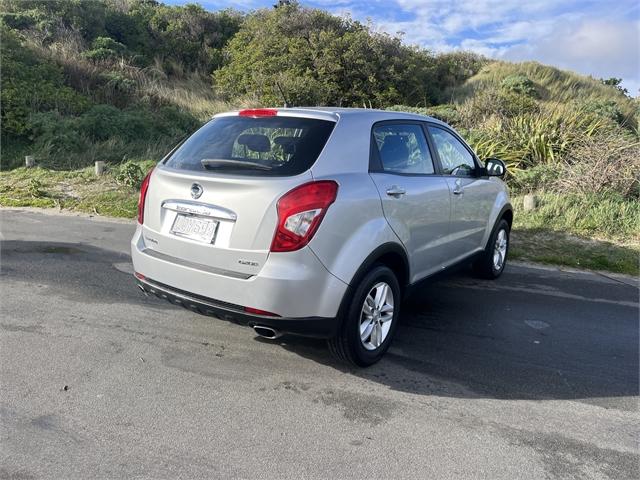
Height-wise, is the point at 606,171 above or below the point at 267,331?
above

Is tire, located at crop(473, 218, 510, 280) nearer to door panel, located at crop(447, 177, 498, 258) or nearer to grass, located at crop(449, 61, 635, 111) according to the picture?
door panel, located at crop(447, 177, 498, 258)

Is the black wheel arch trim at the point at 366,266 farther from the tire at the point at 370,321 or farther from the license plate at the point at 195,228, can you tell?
the license plate at the point at 195,228

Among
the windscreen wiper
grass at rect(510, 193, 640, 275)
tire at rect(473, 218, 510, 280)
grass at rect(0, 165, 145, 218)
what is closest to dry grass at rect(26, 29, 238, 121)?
grass at rect(0, 165, 145, 218)

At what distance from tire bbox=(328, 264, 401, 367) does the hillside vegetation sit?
15.6ft

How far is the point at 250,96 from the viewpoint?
19.3 m

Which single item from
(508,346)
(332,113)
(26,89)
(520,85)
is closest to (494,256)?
(508,346)

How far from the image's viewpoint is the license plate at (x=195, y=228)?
3.45 meters

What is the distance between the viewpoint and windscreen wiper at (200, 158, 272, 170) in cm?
346

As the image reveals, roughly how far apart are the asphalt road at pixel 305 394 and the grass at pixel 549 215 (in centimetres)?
201

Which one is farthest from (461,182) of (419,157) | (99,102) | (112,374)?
(99,102)

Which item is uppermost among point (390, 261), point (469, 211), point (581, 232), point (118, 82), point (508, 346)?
point (118, 82)

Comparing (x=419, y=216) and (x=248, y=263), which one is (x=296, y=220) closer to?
(x=248, y=263)

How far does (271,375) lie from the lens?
3633 millimetres

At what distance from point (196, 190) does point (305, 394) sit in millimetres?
1514
